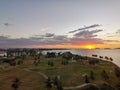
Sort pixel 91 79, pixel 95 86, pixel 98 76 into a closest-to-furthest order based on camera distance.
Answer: pixel 95 86 < pixel 91 79 < pixel 98 76

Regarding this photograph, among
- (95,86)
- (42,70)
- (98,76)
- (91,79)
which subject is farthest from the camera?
(42,70)

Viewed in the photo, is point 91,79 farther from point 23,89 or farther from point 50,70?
point 23,89

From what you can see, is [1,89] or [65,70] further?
[65,70]

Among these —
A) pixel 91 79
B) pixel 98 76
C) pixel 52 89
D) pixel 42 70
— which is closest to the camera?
pixel 52 89

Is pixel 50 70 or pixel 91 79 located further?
pixel 50 70

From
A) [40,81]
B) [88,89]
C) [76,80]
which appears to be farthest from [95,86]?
[40,81]

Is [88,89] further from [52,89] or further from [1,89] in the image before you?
[1,89]

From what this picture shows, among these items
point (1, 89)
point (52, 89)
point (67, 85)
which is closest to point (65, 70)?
point (67, 85)

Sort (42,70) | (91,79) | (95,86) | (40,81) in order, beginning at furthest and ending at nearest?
(42,70)
(91,79)
(40,81)
(95,86)
